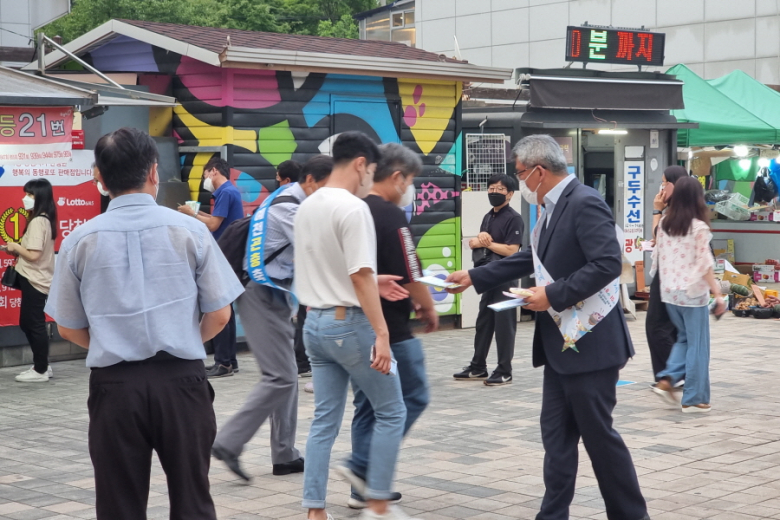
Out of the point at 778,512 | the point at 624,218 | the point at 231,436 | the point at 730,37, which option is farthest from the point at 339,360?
the point at 730,37

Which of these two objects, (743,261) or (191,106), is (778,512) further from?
(743,261)

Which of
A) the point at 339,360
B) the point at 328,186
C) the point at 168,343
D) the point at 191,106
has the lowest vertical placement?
the point at 339,360

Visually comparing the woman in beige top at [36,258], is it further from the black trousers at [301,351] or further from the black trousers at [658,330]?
the black trousers at [658,330]

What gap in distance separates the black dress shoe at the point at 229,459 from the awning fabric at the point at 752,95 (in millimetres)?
13084

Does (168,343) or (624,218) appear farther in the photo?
(624,218)

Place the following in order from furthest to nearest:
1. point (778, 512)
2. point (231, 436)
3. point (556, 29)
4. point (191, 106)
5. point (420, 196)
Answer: point (556, 29)
point (420, 196)
point (191, 106)
point (231, 436)
point (778, 512)

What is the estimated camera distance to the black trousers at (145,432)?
341cm

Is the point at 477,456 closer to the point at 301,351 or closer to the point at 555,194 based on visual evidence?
the point at 555,194

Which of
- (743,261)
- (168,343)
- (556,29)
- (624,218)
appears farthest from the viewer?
(556,29)

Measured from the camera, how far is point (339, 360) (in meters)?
4.79

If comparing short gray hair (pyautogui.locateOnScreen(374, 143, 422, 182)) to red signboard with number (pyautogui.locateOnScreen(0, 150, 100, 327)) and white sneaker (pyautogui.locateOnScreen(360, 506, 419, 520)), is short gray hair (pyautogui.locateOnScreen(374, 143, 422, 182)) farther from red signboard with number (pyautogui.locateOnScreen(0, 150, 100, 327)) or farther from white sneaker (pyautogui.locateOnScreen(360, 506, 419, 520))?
red signboard with number (pyautogui.locateOnScreen(0, 150, 100, 327))

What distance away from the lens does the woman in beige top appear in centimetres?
909

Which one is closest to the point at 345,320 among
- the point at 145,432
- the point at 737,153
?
the point at 145,432

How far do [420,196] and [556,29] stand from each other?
746 inches
